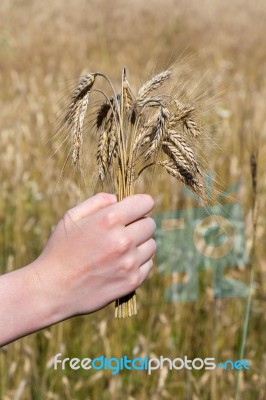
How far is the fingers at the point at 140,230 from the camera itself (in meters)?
1.01

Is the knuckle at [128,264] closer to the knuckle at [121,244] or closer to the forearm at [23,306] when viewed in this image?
the knuckle at [121,244]

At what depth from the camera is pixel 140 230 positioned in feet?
3.35

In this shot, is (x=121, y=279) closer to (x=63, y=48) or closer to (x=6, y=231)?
(x=6, y=231)

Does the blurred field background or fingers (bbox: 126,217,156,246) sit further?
the blurred field background

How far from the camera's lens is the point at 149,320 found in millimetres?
2023

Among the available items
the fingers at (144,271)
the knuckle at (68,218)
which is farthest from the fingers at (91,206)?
the fingers at (144,271)

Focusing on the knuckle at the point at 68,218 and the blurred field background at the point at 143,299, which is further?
the blurred field background at the point at 143,299

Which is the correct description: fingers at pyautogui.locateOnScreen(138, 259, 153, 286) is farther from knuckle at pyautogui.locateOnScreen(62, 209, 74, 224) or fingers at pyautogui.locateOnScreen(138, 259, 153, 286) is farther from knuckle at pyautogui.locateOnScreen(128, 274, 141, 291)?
knuckle at pyautogui.locateOnScreen(62, 209, 74, 224)

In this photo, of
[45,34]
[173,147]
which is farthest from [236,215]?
[45,34]

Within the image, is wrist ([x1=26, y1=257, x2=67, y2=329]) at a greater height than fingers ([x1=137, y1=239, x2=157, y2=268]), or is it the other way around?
fingers ([x1=137, y1=239, x2=157, y2=268])

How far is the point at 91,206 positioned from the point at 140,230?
3.2 inches

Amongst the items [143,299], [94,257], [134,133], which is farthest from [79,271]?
[143,299]

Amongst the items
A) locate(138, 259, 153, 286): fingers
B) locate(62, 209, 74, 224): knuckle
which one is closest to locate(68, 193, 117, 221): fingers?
locate(62, 209, 74, 224): knuckle

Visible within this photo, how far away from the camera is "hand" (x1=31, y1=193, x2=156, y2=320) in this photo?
999 millimetres
